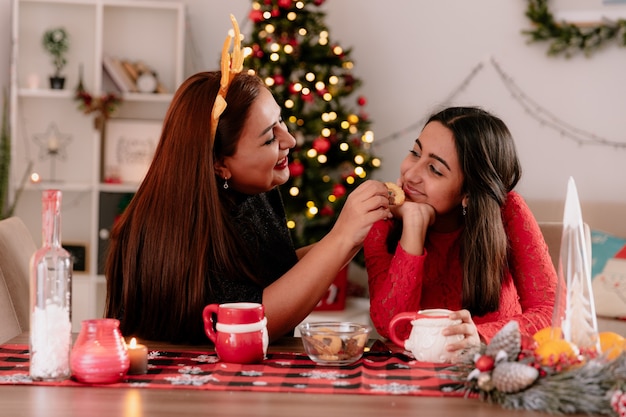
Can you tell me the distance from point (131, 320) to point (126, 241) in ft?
0.58

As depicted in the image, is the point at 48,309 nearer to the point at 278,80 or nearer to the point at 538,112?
the point at 278,80

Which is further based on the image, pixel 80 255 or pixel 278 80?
pixel 80 255

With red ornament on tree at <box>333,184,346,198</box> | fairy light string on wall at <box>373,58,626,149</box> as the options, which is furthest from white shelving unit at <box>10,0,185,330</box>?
fairy light string on wall at <box>373,58,626,149</box>

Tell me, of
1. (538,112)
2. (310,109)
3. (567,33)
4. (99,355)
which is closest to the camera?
(99,355)

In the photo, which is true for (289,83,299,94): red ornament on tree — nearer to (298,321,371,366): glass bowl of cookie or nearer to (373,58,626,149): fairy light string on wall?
(373,58,626,149): fairy light string on wall

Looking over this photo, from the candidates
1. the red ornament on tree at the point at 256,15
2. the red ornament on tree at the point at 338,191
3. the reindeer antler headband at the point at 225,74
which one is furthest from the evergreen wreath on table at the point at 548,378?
the red ornament on tree at the point at 256,15

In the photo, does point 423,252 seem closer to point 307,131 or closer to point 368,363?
point 368,363

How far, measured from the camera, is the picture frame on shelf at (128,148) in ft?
15.2

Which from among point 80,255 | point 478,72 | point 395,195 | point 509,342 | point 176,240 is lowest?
point 80,255

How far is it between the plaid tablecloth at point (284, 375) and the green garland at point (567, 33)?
3357 mm

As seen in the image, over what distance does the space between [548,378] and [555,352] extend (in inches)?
1.8

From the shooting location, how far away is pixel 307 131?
4191 millimetres

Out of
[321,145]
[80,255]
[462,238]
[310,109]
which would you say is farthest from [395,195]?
[80,255]

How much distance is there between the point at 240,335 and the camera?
1478 millimetres
